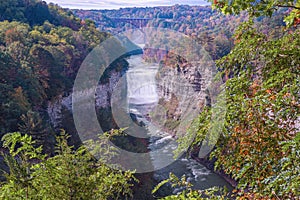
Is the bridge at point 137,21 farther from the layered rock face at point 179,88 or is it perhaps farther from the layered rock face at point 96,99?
the layered rock face at point 179,88

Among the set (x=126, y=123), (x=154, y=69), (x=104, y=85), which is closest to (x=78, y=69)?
(x=104, y=85)

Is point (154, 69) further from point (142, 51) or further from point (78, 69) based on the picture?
point (78, 69)

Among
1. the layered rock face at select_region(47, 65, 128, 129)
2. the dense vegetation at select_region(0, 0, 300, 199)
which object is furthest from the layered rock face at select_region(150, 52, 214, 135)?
the dense vegetation at select_region(0, 0, 300, 199)

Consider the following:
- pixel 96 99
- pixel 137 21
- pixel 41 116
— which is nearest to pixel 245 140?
pixel 41 116

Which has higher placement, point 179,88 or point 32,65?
point 32,65

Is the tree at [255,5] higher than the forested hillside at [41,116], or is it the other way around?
the tree at [255,5]

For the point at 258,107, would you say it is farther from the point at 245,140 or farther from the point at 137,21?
the point at 137,21

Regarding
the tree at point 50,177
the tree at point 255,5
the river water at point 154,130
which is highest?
the tree at point 255,5

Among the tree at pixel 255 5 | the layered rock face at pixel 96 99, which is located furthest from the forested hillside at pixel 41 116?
the tree at pixel 255 5
